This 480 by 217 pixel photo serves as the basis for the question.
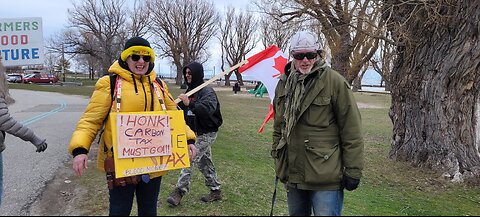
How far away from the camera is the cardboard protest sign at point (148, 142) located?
3.13 m

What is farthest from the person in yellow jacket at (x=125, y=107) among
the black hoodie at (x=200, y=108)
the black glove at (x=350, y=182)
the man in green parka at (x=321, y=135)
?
the black hoodie at (x=200, y=108)

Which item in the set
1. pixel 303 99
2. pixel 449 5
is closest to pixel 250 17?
pixel 449 5

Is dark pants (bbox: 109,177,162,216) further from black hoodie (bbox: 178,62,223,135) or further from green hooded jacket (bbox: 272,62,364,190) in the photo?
black hoodie (bbox: 178,62,223,135)

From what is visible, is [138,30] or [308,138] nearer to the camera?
[308,138]

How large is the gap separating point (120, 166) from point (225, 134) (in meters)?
10.2

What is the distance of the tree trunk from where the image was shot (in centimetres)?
791

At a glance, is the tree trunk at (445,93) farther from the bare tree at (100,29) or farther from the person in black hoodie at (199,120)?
the bare tree at (100,29)

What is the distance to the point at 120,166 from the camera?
3115 mm

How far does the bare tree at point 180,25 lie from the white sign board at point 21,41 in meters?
48.0

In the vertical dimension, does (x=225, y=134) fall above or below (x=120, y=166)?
below

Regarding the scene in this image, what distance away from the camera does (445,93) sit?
331 inches

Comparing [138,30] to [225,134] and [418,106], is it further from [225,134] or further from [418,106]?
[418,106]

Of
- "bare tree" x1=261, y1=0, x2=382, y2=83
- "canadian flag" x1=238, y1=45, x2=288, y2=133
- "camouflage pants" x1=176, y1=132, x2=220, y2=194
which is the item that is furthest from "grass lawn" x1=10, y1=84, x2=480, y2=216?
"bare tree" x1=261, y1=0, x2=382, y2=83

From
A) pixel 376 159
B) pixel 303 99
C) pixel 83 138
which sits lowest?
pixel 376 159
